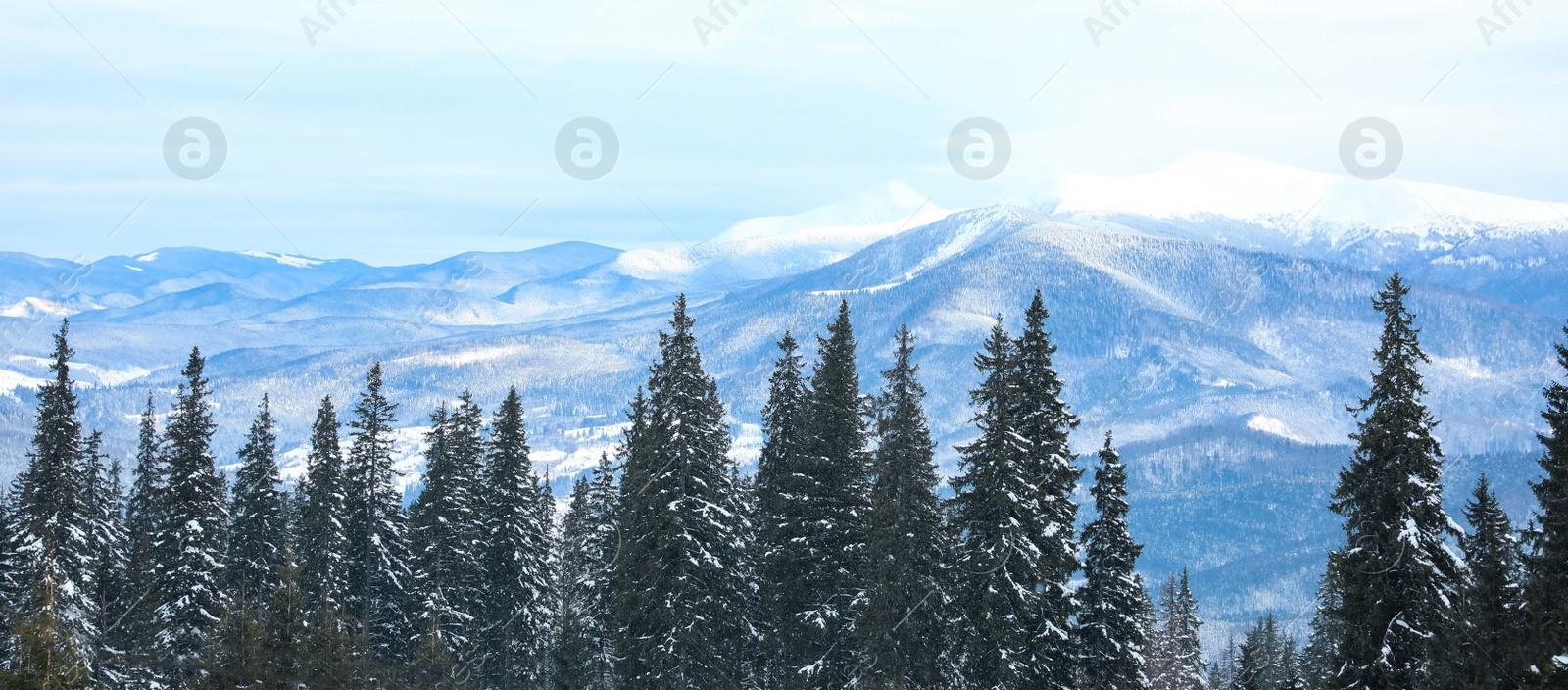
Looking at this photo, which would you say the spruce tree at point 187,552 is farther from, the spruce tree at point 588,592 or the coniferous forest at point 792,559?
the spruce tree at point 588,592

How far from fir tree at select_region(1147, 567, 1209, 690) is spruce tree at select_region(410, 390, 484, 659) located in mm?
28247

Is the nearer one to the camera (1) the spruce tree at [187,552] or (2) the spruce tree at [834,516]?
(2) the spruce tree at [834,516]

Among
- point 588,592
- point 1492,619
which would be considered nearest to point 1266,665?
point 588,592

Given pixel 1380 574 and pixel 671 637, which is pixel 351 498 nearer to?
pixel 671 637

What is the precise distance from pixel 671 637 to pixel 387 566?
61.1 feet

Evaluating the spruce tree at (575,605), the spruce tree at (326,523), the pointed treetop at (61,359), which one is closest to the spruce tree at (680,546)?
the spruce tree at (575,605)

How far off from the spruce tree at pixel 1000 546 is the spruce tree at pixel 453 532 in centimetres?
2314

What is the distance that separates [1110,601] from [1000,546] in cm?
399

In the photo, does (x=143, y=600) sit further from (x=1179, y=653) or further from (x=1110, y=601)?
(x=1179, y=653)

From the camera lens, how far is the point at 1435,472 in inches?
1022

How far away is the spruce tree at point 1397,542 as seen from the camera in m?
26.0

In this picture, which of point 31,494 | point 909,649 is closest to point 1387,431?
point 909,649

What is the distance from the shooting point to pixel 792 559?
33.6 m

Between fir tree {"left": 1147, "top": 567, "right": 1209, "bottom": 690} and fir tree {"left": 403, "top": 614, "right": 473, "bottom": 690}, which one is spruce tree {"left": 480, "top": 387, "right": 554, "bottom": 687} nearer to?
fir tree {"left": 403, "top": 614, "right": 473, "bottom": 690}
